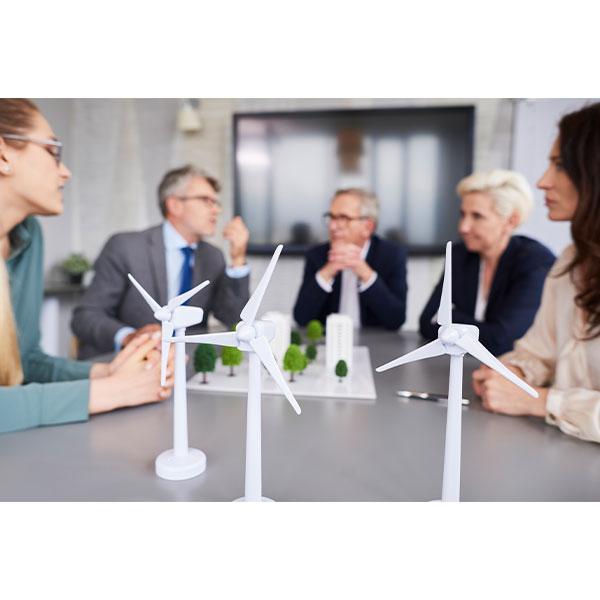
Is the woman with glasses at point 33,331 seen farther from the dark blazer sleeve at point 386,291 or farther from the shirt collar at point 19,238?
the dark blazer sleeve at point 386,291

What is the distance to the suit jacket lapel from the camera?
2541 mm

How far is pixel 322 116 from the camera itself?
13.8ft

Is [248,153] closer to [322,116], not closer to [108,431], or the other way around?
[322,116]

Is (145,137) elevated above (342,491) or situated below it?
above

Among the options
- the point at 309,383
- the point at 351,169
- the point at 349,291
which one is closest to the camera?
the point at 309,383

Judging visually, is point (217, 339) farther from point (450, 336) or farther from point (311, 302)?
point (311, 302)

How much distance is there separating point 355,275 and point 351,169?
1.65 metres

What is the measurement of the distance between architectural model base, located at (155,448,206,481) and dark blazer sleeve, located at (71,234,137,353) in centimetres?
151

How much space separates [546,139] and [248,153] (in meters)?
2.63

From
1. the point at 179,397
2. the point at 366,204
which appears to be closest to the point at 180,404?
the point at 179,397

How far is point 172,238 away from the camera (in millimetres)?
2674

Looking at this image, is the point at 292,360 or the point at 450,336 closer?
the point at 450,336

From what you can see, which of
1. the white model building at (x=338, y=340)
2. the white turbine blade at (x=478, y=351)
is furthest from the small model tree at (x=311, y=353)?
the white turbine blade at (x=478, y=351)
